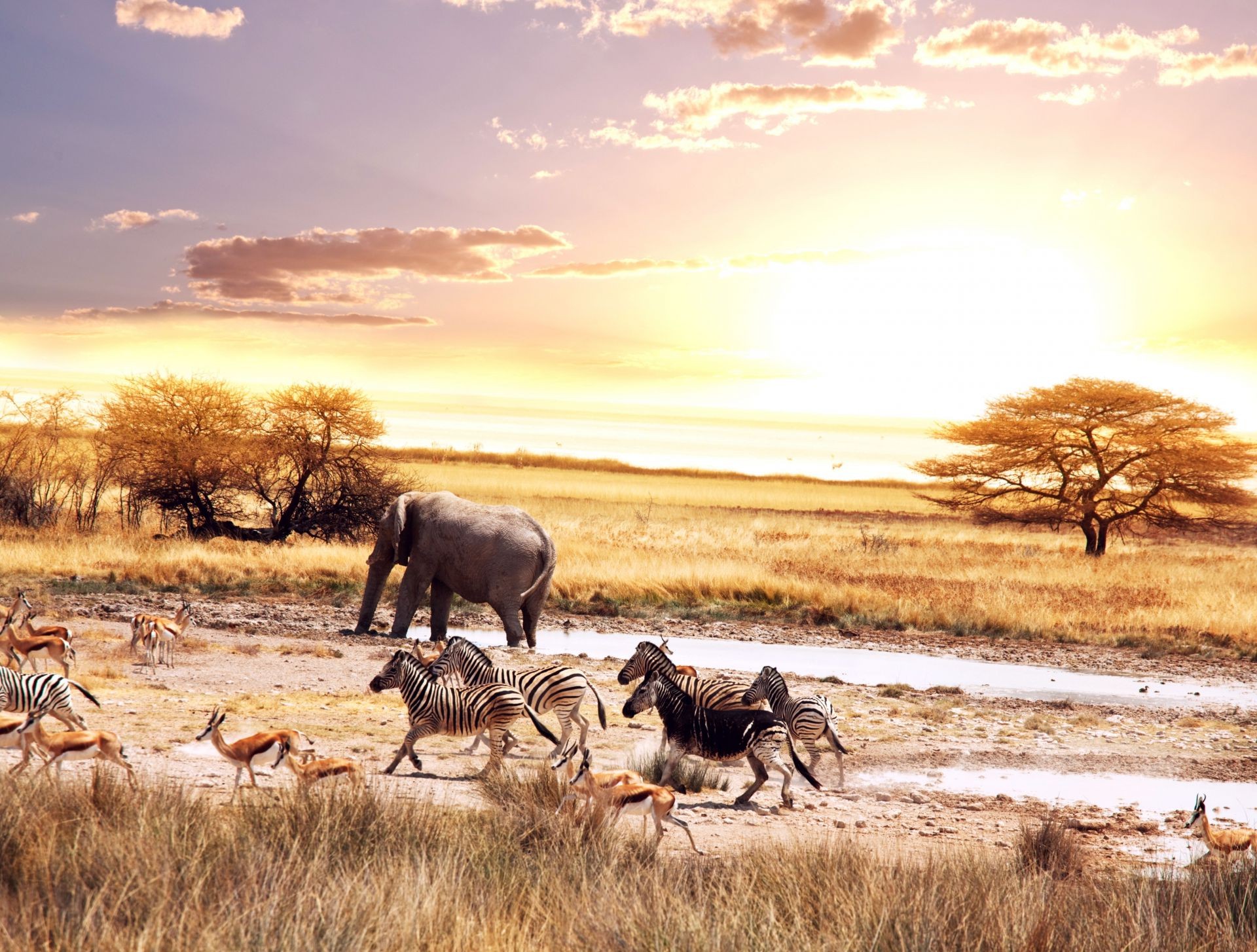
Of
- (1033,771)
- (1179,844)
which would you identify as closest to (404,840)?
(1179,844)

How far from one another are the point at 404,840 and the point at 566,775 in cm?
187

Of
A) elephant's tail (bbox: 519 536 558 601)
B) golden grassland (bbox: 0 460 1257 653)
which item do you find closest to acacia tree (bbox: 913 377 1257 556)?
golden grassland (bbox: 0 460 1257 653)

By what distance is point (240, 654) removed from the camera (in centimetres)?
1591

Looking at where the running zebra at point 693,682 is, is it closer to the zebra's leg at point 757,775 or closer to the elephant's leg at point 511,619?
the zebra's leg at point 757,775

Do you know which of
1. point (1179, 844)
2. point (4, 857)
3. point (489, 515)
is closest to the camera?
point (4, 857)

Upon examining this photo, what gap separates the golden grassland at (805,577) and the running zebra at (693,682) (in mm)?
11414

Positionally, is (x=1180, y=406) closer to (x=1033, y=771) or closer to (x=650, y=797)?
(x=1033, y=771)

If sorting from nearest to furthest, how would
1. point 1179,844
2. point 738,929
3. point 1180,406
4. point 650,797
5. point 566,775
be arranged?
point 738,929, point 650,797, point 566,775, point 1179,844, point 1180,406

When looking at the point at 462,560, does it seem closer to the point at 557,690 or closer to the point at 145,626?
the point at 145,626

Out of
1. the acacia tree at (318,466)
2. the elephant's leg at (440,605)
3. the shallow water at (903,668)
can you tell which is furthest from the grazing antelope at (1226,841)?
the acacia tree at (318,466)

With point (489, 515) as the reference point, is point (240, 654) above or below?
below

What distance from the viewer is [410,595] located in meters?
18.8

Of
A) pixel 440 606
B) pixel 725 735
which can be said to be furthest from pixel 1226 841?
pixel 440 606

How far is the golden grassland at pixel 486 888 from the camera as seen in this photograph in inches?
210
